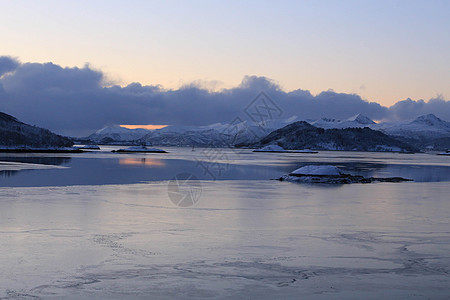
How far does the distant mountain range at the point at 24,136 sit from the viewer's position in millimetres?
145425

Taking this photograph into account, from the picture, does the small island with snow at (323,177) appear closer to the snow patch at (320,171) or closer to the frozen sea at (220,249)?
the snow patch at (320,171)

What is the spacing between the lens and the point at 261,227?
666 inches

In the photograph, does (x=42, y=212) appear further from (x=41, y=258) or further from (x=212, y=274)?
(x=212, y=274)

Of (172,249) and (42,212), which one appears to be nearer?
(172,249)

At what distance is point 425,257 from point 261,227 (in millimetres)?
5835

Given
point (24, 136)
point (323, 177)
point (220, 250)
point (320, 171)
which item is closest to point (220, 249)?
point (220, 250)

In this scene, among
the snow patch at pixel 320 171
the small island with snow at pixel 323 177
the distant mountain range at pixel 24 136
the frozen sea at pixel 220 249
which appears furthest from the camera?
the distant mountain range at pixel 24 136

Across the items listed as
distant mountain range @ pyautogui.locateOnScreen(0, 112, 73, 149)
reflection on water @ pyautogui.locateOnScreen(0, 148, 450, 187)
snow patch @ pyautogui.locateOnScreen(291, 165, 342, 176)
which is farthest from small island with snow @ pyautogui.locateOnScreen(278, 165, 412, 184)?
distant mountain range @ pyautogui.locateOnScreen(0, 112, 73, 149)

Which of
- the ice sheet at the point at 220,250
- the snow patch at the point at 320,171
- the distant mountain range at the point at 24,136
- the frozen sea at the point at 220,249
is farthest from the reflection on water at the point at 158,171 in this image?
the distant mountain range at the point at 24,136

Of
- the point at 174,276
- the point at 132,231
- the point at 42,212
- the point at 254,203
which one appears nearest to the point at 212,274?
the point at 174,276

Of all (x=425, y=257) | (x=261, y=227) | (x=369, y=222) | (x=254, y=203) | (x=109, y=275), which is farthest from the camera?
(x=254, y=203)

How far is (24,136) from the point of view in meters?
158

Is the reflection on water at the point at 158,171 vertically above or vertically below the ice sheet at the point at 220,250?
above

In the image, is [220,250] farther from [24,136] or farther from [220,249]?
[24,136]
